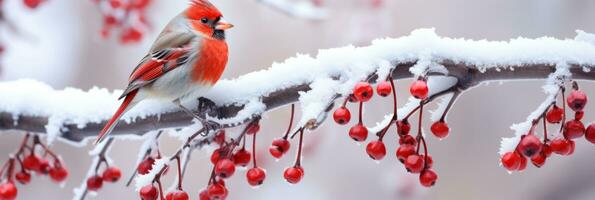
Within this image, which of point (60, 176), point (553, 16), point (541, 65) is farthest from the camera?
point (553, 16)

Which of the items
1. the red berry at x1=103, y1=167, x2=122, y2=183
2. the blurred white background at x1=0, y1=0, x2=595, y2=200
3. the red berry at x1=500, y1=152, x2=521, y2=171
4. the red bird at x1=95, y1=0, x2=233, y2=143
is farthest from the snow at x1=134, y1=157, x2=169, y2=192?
the blurred white background at x1=0, y1=0, x2=595, y2=200

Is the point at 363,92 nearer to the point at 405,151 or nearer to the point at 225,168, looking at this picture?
the point at 405,151

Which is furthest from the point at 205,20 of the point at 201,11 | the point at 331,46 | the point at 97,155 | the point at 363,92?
the point at 331,46

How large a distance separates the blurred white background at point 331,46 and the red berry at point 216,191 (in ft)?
10.5

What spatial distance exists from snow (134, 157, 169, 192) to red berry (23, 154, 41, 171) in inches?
18.3

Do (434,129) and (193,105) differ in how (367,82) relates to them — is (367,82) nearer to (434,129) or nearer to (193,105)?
(434,129)

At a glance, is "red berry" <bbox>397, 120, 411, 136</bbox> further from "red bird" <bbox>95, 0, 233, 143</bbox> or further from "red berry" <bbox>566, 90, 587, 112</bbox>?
"red bird" <bbox>95, 0, 233, 143</bbox>

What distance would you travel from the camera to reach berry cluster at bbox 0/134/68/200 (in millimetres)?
1854

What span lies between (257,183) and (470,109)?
4659 millimetres

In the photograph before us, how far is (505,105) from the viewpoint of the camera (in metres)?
6.06

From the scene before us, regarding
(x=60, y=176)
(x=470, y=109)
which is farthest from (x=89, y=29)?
(x=60, y=176)

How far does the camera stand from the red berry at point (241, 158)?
168 cm

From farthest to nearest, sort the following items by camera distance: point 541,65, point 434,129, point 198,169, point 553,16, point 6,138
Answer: point 198,169 → point 553,16 → point 6,138 → point 434,129 → point 541,65

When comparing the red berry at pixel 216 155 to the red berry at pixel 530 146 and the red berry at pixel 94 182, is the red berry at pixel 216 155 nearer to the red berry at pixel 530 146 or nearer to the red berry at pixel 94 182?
the red berry at pixel 94 182
